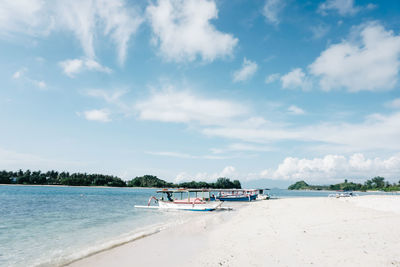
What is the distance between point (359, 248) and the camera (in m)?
10.9

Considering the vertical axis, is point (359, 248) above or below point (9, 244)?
above

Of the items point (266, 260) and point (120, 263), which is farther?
point (120, 263)

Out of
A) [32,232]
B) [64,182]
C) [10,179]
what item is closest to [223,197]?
[32,232]

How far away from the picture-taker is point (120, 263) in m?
11.3

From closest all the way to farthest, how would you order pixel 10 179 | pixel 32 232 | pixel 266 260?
pixel 266 260
pixel 32 232
pixel 10 179

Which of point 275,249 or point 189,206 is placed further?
point 189,206

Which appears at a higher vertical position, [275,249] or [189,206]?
[275,249]

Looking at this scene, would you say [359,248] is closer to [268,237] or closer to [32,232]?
[268,237]

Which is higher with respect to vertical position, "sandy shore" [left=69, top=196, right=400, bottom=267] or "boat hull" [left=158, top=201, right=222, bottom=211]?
"sandy shore" [left=69, top=196, right=400, bottom=267]

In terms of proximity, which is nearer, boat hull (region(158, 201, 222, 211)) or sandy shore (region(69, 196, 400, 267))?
sandy shore (region(69, 196, 400, 267))

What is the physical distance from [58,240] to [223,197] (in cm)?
4891

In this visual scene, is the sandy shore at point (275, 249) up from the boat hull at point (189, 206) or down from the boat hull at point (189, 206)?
up

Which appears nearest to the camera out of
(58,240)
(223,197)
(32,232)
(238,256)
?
(238,256)

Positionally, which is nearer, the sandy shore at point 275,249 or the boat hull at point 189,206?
the sandy shore at point 275,249
